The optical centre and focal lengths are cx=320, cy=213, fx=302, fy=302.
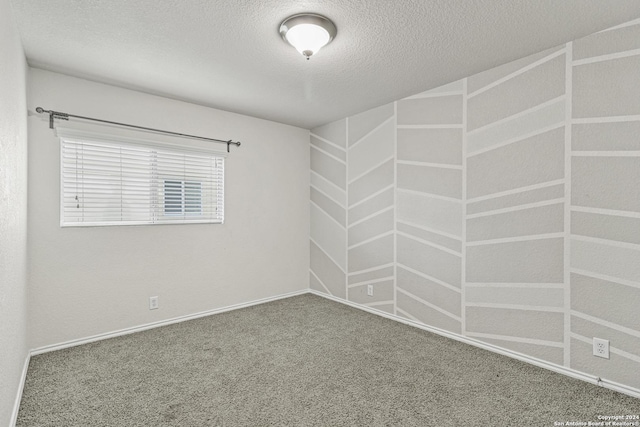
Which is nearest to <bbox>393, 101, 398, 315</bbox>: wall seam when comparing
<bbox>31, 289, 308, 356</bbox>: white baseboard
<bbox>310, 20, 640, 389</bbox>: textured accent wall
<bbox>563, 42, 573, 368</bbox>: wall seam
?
<bbox>310, 20, 640, 389</bbox>: textured accent wall

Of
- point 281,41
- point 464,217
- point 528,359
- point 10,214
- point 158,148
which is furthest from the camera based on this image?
point 158,148

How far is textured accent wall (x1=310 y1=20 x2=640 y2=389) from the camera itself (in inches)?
79.0

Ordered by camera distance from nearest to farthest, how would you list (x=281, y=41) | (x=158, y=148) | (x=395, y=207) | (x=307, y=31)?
1. (x=307, y=31)
2. (x=281, y=41)
3. (x=158, y=148)
4. (x=395, y=207)

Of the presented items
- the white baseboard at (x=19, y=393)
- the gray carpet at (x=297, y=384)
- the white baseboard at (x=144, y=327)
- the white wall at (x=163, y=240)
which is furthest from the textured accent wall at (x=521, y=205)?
the white baseboard at (x=19, y=393)

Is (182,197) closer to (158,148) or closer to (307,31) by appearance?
(158,148)

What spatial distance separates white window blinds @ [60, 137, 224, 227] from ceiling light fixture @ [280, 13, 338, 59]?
6.45 feet

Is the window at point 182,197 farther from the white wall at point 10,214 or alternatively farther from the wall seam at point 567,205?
the wall seam at point 567,205

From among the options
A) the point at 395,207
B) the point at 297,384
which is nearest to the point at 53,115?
the point at 297,384

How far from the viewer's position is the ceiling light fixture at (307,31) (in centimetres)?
190

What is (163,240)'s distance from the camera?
3260 millimetres

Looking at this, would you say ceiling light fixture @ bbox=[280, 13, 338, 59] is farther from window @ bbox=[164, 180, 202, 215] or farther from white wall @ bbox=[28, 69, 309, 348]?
window @ bbox=[164, 180, 202, 215]

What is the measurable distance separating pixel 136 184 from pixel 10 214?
4.95ft

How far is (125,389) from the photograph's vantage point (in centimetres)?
207

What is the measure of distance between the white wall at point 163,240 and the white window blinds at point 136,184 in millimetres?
90
